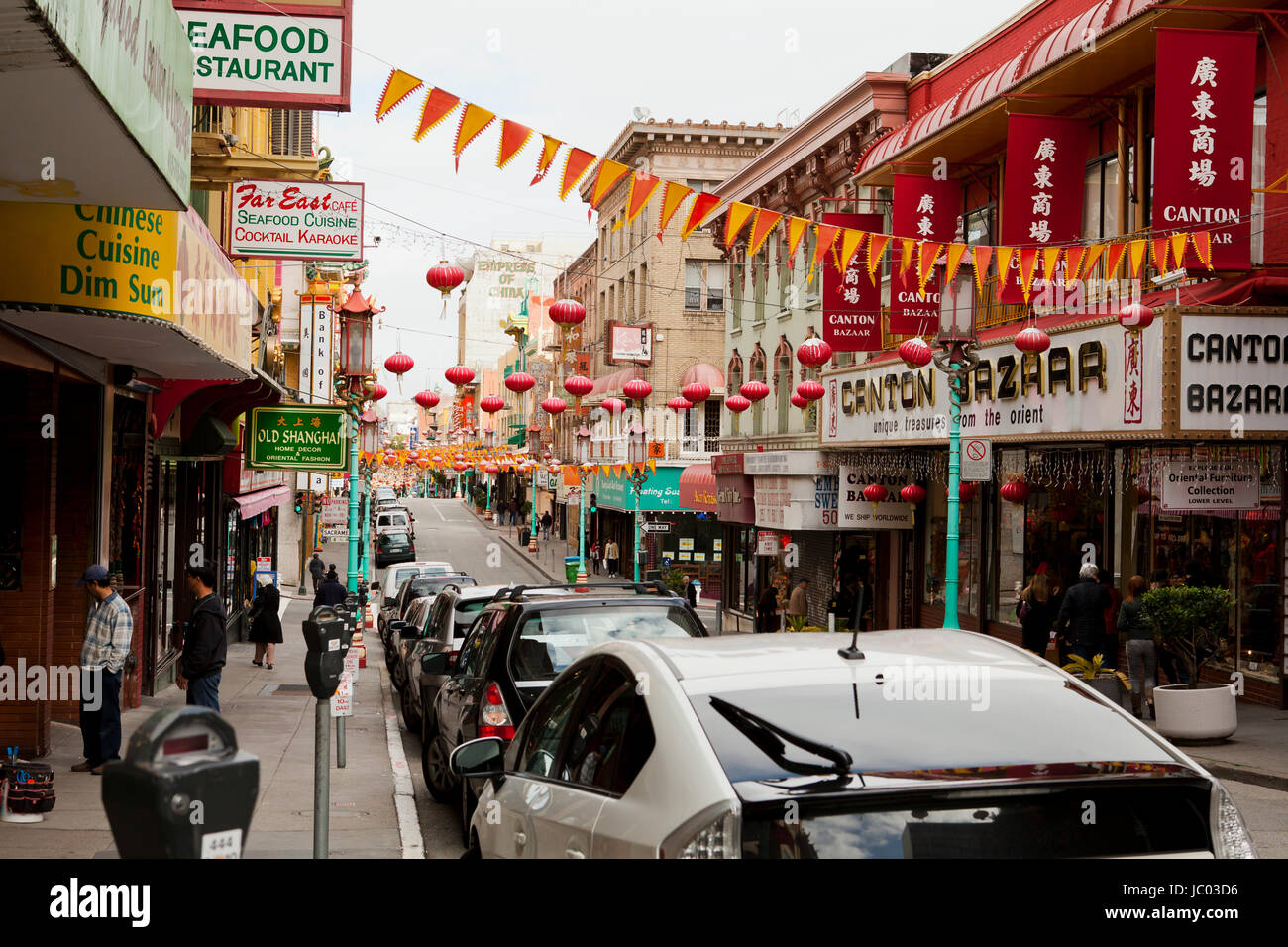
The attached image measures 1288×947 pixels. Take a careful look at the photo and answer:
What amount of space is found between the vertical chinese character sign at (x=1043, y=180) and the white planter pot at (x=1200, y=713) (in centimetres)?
649

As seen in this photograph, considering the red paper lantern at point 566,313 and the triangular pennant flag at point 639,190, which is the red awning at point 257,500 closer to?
the red paper lantern at point 566,313

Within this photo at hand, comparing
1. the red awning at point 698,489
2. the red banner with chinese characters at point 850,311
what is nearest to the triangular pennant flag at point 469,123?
the red banner with chinese characters at point 850,311

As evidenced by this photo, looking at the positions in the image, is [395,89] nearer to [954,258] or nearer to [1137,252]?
[954,258]

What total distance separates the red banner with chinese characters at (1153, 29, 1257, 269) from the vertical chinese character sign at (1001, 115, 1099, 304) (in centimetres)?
307

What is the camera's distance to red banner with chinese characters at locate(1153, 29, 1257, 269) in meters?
14.8

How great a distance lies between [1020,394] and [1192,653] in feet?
18.8

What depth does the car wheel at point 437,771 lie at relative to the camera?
1150cm

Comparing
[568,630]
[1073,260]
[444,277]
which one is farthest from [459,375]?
[568,630]

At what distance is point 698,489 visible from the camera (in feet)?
137

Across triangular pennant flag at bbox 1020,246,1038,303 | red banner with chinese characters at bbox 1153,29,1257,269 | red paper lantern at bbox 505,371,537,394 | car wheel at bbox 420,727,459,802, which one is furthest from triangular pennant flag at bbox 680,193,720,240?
red paper lantern at bbox 505,371,537,394

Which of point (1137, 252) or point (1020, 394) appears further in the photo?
point (1020, 394)
